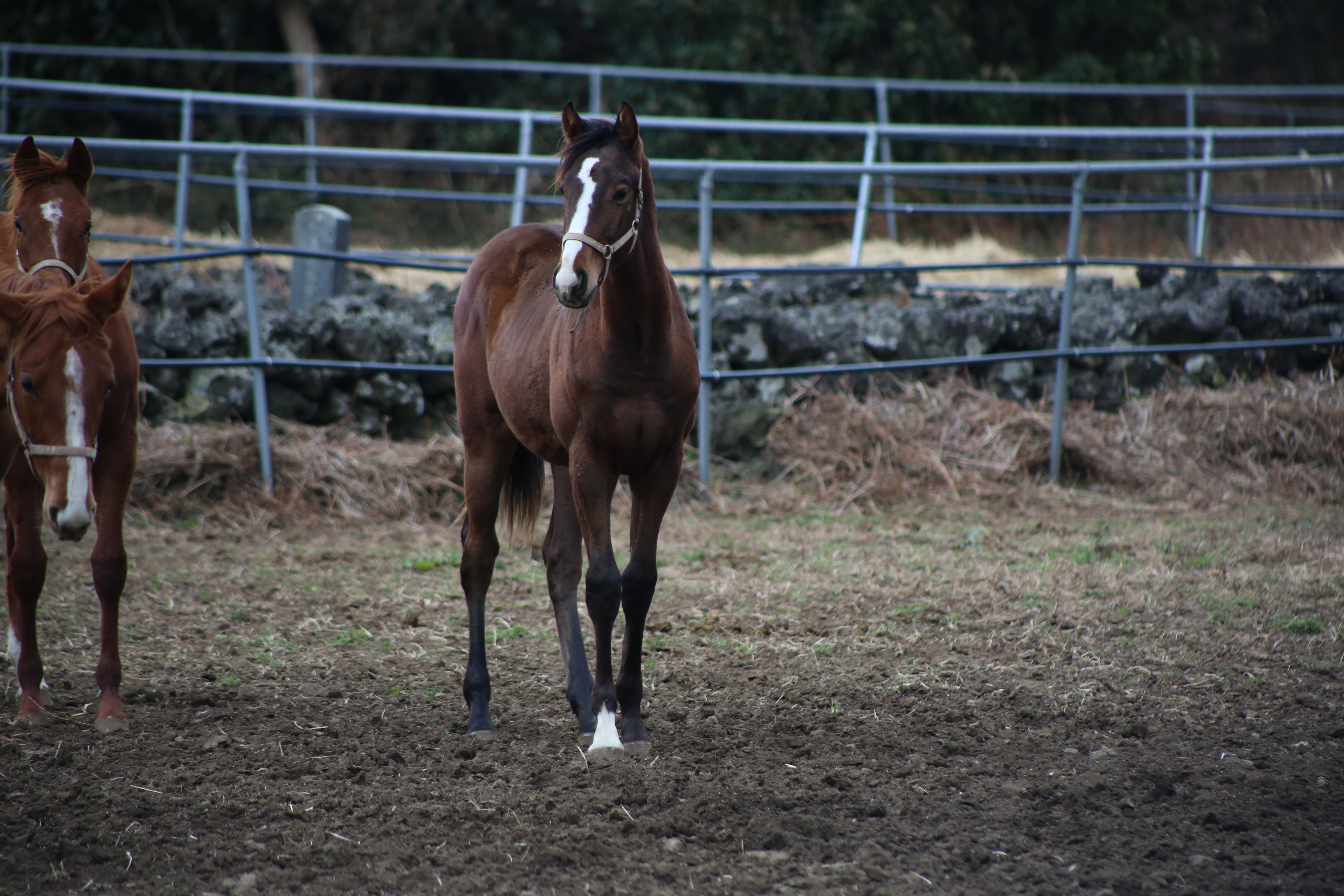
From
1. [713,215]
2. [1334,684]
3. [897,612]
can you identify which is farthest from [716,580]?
[713,215]

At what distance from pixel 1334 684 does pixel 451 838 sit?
2.87m

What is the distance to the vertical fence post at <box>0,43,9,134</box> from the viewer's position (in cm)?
934

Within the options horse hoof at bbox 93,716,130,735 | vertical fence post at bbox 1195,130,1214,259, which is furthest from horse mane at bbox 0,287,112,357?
vertical fence post at bbox 1195,130,1214,259

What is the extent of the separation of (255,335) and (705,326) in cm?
253

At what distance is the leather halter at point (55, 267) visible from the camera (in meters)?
3.36

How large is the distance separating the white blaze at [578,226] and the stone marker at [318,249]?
4.99m

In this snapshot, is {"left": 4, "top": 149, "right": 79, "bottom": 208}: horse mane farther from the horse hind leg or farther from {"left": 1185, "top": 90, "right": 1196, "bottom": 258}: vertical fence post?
{"left": 1185, "top": 90, "right": 1196, "bottom": 258}: vertical fence post

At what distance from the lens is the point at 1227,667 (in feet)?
12.0

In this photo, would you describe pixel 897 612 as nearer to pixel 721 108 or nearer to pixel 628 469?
pixel 628 469

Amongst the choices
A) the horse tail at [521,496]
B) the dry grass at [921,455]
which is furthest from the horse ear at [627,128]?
the dry grass at [921,455]

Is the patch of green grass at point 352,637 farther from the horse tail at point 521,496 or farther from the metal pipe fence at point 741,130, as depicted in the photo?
the metal pipe fence at point 741,130

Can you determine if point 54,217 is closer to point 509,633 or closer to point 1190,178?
point 509,633

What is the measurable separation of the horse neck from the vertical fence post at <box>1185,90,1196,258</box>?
16.5ft

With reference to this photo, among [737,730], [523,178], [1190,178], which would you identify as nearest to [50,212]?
[737,730]
